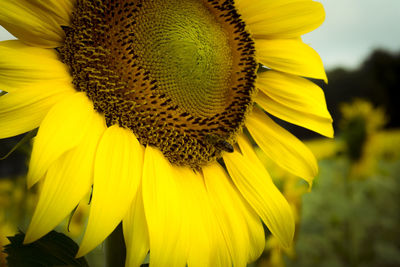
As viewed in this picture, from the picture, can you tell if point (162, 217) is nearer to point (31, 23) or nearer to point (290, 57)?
point (31, 23)

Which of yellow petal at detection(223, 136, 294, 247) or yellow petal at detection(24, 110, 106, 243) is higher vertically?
yellow petal at detection(24, 110, 106, 243)

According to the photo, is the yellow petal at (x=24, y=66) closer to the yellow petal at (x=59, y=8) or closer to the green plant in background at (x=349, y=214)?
the yellow petal at (x=59, y=8)

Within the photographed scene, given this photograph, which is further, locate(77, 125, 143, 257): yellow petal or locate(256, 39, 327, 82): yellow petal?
locate(256, 39, 327, 82): yellow petal

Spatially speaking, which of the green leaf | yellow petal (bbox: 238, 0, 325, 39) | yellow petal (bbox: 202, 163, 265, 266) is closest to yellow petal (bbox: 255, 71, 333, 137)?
yellow petal (bbox: 238, 0, 325, 39)

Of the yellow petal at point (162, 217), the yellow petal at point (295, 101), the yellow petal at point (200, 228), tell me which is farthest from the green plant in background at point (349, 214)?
the yellow petal at point (162, 217)

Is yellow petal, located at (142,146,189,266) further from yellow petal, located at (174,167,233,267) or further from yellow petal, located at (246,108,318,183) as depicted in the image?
yellow petal, located at (246,108,318,183)

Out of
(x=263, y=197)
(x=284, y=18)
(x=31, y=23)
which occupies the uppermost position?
(x=31, y=23)

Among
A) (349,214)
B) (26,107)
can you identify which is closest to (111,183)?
(26,107)
